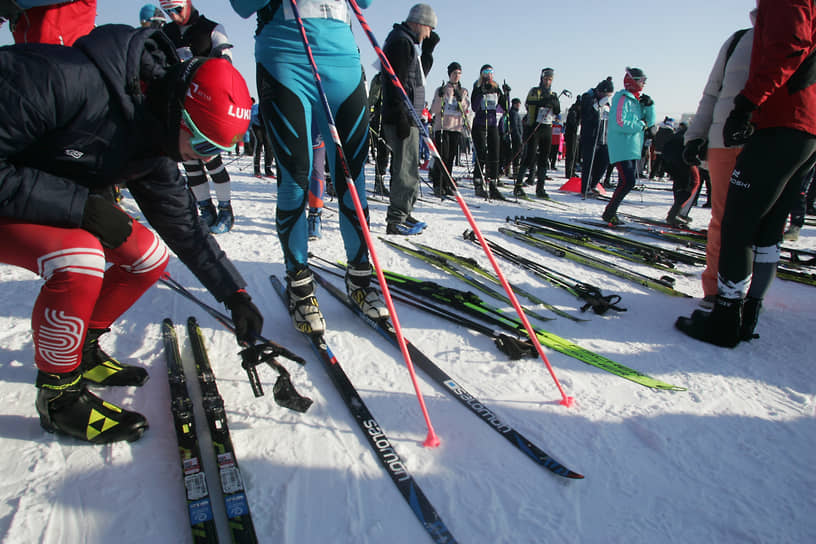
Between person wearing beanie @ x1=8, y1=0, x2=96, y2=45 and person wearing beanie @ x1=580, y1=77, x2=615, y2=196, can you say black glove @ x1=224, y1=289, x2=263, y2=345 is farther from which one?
person wearing beanie @ x1=580, y1=77, x2=615, y2=196

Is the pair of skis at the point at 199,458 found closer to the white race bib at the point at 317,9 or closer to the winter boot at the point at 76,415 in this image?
the winter boot at the point at 76,415

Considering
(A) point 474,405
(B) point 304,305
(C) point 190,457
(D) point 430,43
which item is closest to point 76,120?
(C) point 190,457

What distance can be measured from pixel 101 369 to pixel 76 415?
0.38m

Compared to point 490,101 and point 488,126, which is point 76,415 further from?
point 490,101

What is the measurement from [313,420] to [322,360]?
43 cm

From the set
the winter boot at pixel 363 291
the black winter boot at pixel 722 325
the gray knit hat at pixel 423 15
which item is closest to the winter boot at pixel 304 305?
the winter boot at pixel 363 291

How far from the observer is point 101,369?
1722mm

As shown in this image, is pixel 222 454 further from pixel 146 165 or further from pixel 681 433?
pixel 681 433

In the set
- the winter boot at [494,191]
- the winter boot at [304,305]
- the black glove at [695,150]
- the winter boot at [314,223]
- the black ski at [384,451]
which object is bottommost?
the black ski at [384,451]

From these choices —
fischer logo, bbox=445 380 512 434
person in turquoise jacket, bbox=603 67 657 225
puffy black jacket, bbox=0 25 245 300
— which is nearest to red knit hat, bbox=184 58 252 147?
puffy black jacket, bbox=0 25 245 300

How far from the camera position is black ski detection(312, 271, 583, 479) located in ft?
4.64

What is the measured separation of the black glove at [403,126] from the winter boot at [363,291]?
2.29 m

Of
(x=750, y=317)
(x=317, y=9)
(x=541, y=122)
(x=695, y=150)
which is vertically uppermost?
(x=541, y=122)

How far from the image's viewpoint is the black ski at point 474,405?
4.64 ft
